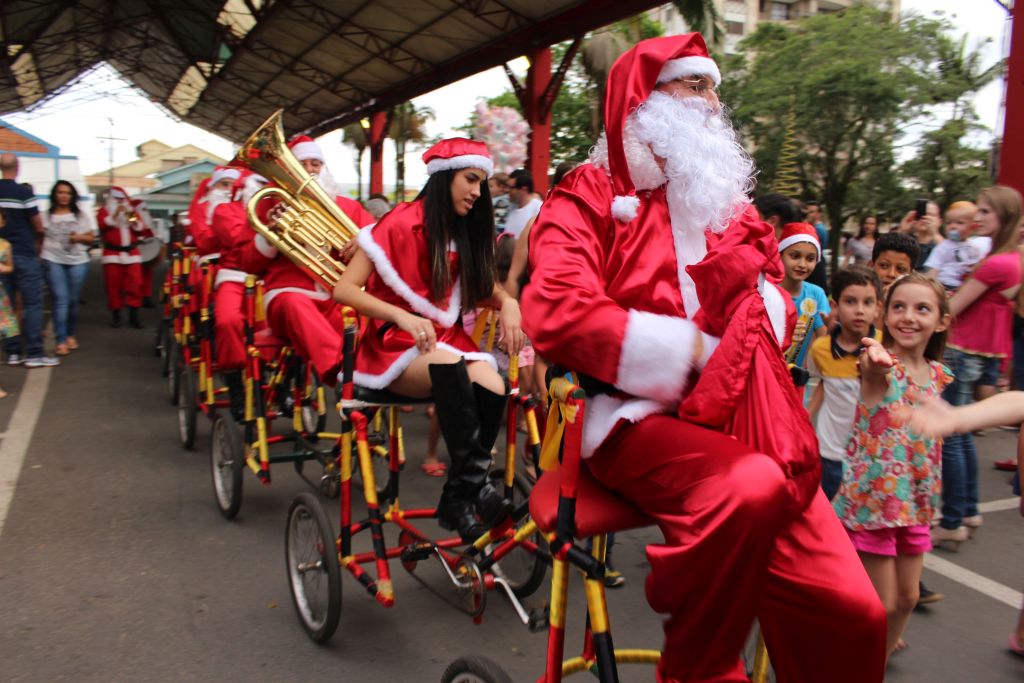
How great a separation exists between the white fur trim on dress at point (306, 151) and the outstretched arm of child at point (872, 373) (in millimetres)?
3900

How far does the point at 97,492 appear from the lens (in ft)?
16.9

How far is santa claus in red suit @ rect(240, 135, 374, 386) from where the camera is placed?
4484 millimetres

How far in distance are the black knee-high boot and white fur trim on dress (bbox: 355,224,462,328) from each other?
411 millimetres

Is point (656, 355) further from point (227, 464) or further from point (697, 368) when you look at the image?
point (227, 464)

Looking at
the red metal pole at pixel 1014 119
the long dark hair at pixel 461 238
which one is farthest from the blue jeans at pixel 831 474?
the red metal pole at pixel 1014 119

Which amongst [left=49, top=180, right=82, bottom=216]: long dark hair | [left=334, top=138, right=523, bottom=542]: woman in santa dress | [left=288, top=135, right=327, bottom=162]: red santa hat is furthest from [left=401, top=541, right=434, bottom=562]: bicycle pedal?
[left=49, top=180, right=82, bottom=216]: long dark hair

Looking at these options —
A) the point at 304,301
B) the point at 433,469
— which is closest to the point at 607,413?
the point at 304,301

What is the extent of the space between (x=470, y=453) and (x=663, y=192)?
138cm

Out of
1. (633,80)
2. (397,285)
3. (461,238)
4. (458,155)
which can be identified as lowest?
(397,285)

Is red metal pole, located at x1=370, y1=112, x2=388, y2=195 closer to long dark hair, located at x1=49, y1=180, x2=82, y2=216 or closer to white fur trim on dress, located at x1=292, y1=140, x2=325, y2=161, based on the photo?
long dark hair, located at x1=49, y1=180, x2=82, y2=216

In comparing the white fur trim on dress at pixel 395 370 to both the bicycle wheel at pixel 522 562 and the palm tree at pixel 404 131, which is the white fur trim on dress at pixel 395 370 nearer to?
the bicycle wheel at pixel 522 562

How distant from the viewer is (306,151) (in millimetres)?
5555

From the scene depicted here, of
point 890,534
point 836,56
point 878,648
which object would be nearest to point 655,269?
point 878,648

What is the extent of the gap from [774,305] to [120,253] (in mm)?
11469
